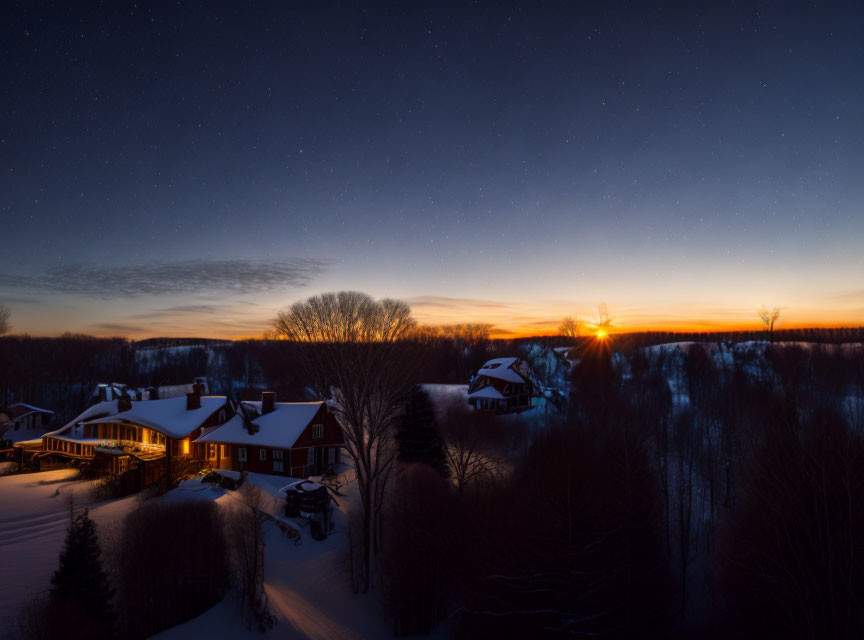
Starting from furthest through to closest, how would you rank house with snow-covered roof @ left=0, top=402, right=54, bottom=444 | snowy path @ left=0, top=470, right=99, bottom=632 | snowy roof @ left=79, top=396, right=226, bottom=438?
house with snow-covered roof @ left=0, top=402, right=54, bottom=444 → snowy roof @ left=79, top=396, right=226, bottom=438 → snowy path @ left=0, top=470, right=99, bottom=632

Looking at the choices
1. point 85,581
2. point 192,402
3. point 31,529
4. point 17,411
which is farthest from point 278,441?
point 17,411

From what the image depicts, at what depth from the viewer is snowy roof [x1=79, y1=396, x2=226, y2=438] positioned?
37.1 metres

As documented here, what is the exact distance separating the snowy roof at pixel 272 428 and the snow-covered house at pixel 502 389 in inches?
1002

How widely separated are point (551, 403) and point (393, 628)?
43157 mm

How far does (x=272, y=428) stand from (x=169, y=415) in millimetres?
10266

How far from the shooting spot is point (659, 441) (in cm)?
3581

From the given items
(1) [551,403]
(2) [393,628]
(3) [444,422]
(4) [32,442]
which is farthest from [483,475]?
(4) [32,442]

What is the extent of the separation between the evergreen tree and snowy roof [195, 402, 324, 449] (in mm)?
8794

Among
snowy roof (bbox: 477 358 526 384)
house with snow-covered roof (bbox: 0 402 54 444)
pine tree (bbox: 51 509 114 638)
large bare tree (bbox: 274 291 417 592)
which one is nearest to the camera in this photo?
pine tree (bbox: 51 509 114 638)

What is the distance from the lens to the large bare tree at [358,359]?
21547 mm

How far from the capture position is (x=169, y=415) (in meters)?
38.9

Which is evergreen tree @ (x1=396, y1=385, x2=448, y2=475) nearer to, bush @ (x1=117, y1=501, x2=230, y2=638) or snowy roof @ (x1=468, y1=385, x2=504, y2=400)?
bush @ (x1=117, y1=501, x2=230, y2=638)

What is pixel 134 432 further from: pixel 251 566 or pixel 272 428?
pixel 251 566

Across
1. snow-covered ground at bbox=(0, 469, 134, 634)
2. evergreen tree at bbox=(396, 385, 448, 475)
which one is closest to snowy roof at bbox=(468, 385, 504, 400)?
evergreen tree at bbox=(396, 385, 448, 475)
